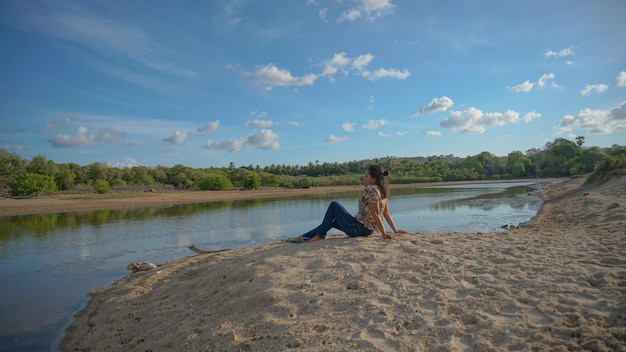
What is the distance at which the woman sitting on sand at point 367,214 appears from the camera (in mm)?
7008

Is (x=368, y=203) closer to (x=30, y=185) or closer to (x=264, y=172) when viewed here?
(x=30, y=185)

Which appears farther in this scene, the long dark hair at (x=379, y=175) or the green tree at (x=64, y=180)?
the green tree at (x=64, y=180)

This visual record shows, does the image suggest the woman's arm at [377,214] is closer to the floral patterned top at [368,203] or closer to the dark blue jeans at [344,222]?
the floral patterned top at [368,203]

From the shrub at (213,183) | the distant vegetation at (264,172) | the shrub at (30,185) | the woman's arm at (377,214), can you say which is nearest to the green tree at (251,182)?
the distant vegetation at (264,172)

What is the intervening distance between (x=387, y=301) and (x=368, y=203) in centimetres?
299

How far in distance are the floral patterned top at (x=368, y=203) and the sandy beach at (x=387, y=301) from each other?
410mm

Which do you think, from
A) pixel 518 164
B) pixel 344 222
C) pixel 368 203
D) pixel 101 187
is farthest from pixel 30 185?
pixel 518 164

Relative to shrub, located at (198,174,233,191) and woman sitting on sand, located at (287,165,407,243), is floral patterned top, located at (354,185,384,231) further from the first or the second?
shrub, located at (198,174,233,191)

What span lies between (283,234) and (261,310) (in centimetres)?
1046

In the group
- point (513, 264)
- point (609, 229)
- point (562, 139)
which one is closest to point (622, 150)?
point (562, 139)

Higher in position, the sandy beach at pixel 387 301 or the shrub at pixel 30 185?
the shrub at pixel 30 185

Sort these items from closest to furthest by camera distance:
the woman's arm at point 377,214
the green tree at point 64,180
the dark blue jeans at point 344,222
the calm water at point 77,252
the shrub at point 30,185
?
the calm water at point 77,252 < the woman's arm at point 377,214 < the dark blue jeans at point 344,222 < the shrub at point 30,185 < the green tree at point 64,180

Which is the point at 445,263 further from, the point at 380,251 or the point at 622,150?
the point at 622,150

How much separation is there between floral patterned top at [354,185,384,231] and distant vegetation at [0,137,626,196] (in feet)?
72.6
